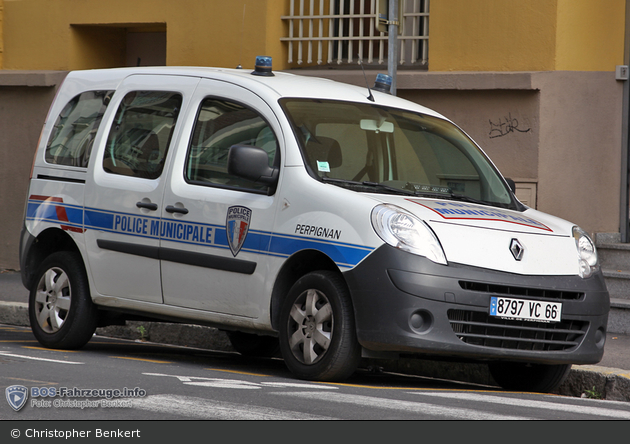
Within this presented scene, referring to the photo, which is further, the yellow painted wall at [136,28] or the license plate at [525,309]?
the yellow painted wall at [136,28]

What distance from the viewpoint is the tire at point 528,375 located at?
662 cm

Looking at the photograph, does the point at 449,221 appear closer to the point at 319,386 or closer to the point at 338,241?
the point at 338,241

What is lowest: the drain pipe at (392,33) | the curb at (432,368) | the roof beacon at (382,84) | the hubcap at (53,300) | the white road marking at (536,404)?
the curb at (432,368)

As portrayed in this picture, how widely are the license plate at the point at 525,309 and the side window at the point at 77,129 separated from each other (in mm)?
3338

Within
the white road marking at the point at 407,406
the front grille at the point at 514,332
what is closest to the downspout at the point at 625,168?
the front grille at the point at 514,332

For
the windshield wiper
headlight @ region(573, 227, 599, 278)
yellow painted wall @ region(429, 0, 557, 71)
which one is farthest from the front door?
yellow painted wall @ region(429, 0, 557, 71)

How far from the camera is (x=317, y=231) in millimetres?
6047

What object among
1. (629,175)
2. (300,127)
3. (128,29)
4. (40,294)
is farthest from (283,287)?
(128,29)

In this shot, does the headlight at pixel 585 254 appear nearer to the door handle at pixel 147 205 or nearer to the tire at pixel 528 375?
the tire at pixel 528 375

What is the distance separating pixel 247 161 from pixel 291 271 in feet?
2.37

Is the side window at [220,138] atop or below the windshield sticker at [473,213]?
atop

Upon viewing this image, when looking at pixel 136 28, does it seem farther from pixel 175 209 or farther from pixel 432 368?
pixel 432 368

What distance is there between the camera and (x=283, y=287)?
248 inches

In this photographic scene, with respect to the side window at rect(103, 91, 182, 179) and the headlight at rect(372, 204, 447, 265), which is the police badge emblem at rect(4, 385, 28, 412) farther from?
the side window at rect(103, 91, 182, 179)
